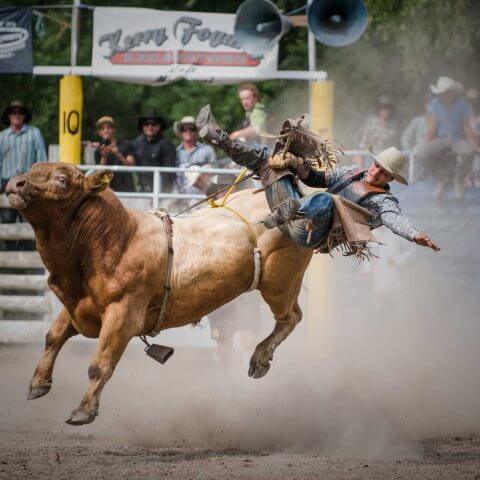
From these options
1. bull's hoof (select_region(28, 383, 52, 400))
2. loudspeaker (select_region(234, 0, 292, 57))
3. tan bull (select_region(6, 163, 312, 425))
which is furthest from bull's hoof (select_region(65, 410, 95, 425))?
loudspeaker (select_region(234, 0, 292, 57))

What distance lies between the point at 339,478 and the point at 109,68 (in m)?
5.86

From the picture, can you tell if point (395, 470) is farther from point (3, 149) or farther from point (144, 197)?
point (3, 149)

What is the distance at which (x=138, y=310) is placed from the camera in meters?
6.19

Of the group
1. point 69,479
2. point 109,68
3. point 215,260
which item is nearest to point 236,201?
point 215,260

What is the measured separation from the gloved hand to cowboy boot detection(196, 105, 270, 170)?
0.35 ft

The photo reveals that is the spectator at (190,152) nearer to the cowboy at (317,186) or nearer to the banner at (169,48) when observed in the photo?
the banner at (169,48)

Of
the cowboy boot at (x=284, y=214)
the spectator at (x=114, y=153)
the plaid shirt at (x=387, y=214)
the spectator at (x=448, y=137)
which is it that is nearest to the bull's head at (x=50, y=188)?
the cowboy boot at (x=284, y=214)

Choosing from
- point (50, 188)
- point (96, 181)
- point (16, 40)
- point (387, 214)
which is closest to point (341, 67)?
point (16, 40)

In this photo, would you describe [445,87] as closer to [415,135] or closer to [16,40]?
[415,135]

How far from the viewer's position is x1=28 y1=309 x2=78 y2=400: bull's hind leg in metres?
6.31

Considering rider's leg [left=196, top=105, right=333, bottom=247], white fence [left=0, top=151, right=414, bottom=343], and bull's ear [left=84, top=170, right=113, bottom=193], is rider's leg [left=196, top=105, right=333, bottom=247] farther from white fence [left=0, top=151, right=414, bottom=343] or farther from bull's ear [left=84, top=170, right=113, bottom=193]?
white fence [left=0, top=151, right=414, bottom=343]

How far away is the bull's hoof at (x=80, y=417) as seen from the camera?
589cm

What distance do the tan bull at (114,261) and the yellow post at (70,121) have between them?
4.07 metres

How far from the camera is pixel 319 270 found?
10398 millimetres
